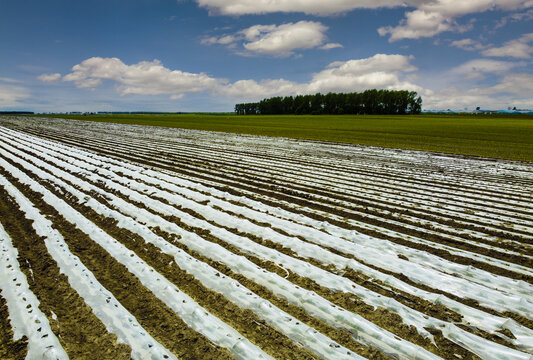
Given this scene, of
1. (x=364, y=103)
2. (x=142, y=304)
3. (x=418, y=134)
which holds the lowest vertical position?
(x=142, y=304)

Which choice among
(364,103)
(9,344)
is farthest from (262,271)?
(364,103)

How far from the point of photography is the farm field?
3.52 m

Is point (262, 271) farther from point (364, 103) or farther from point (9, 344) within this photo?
point (364, 103)

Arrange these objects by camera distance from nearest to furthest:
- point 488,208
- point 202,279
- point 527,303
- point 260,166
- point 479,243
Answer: point 527,303
point 202,279
point 479,243
point 488,208
point 260,166

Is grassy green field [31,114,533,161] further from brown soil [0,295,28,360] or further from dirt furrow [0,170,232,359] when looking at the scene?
brown soil [0,295,28,360]

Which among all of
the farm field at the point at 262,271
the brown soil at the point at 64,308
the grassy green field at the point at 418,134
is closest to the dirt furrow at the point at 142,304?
the farm field at the point at 262,271

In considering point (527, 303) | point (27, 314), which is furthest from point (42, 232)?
point (527, 303)

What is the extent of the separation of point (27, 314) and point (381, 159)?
17012 mm

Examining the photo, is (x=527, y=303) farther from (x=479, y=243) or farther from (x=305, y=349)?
(x=305, y=349)

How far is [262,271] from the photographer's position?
16.4 feet

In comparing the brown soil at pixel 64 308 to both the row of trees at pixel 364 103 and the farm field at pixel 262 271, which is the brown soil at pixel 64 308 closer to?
the farm field at pixel 262 271

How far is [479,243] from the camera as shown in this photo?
6.26m

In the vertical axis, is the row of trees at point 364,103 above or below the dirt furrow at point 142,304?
above

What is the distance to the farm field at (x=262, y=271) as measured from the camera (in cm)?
352
